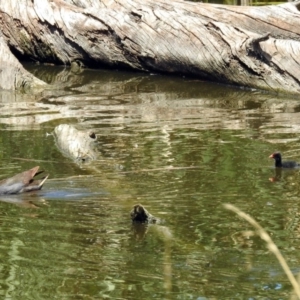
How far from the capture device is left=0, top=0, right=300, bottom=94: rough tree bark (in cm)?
1318

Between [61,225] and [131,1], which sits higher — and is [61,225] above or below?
below

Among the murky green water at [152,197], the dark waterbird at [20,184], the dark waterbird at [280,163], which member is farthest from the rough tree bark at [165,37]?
the dark waterbird at [20,184]

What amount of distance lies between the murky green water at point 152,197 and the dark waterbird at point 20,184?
80 mm

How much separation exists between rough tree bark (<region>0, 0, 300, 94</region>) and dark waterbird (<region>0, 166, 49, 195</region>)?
5.79 m

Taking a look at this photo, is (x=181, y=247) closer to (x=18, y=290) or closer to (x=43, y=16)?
(x=18, y=290)

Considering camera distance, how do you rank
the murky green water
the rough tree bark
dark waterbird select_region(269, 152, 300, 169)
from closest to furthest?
the murky green water < dark waterbird select_region(269, 152, 300, 169) < the rough tree bark

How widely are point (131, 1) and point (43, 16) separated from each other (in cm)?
156

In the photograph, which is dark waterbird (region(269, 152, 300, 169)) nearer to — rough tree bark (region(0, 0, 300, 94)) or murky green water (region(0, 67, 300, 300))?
murky green water (region(0, 67, 300, 300))

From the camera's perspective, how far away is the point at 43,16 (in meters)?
15.6

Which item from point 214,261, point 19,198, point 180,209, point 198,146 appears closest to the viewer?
point 214,261

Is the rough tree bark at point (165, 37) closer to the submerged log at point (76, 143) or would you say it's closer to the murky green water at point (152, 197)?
the murky green water at point (152, 197)

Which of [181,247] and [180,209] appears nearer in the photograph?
[181,247]

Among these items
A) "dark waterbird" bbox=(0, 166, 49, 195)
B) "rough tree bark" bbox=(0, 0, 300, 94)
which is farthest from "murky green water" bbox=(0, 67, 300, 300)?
"rough tree bark" bbox=(0, 0, 300, 94)

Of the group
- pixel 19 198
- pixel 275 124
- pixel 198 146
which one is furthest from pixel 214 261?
pixel 275 124
